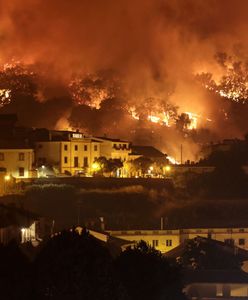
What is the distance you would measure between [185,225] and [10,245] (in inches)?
1164

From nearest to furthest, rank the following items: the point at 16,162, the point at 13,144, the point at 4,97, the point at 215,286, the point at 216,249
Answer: the point at 215,286, the point at 216,249, the point at 16,162, the point at 13,144, the point at 4,97

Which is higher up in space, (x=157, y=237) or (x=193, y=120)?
(x=193, y=120)

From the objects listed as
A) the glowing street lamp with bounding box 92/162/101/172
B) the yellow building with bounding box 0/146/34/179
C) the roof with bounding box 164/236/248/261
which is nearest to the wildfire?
the glowing street lamp with bounding box 92/162/101/172

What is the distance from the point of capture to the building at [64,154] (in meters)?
70.8

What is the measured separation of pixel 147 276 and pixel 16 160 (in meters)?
28.4

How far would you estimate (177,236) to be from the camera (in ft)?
201

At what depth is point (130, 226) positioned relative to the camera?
6231cm

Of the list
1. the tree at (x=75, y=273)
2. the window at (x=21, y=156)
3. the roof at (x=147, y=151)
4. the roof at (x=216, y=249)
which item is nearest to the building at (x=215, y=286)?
the roof at (x=216, y=249)

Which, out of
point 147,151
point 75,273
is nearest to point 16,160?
point 147,151

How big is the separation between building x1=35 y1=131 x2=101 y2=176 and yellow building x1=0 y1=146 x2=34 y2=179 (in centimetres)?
274

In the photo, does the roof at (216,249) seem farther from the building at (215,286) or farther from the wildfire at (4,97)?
the wildfire at (4,97)

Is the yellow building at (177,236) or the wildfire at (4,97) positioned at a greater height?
the wildfire at (4,97)

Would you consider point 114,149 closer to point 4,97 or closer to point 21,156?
point 21,156

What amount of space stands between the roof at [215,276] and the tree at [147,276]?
260 inches
